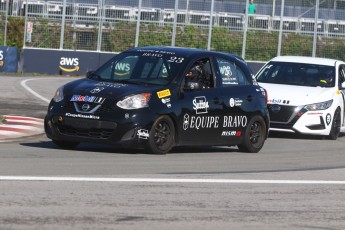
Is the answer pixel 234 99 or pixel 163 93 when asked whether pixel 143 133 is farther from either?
pixel 234 99

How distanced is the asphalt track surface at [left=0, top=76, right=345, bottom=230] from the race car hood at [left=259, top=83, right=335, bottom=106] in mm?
2709

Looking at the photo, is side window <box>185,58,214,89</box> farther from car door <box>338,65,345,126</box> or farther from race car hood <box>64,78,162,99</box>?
car door <box>338,65,345,126</box>

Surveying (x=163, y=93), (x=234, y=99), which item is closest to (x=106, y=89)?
(x=163, y=93)

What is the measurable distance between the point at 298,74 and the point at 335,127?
1.34m

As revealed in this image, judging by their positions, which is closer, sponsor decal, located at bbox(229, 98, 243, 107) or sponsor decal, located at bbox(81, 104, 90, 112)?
sponsor decal, located at bbox(81, 104, 90, 112)

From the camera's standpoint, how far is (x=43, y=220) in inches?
296

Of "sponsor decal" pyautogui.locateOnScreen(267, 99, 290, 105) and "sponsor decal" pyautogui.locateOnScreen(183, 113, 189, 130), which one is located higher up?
"sponsor decal" pyautogui.locateOnScreen(267, 99, 290, 105)

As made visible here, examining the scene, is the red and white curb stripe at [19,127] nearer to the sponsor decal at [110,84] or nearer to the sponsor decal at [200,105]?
the sponsor decal at [110,84]

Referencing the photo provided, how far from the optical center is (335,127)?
17.8 meters

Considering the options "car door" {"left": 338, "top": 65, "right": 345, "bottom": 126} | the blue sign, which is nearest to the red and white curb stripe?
"car door" {"left": 338, "top": 65, "right": 345, "bottom": 126}

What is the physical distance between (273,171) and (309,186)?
1.46 m

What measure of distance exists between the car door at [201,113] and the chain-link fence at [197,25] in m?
26.1

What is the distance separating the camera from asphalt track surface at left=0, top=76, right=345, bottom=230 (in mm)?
7848

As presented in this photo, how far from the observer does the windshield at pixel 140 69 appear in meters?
13.4
